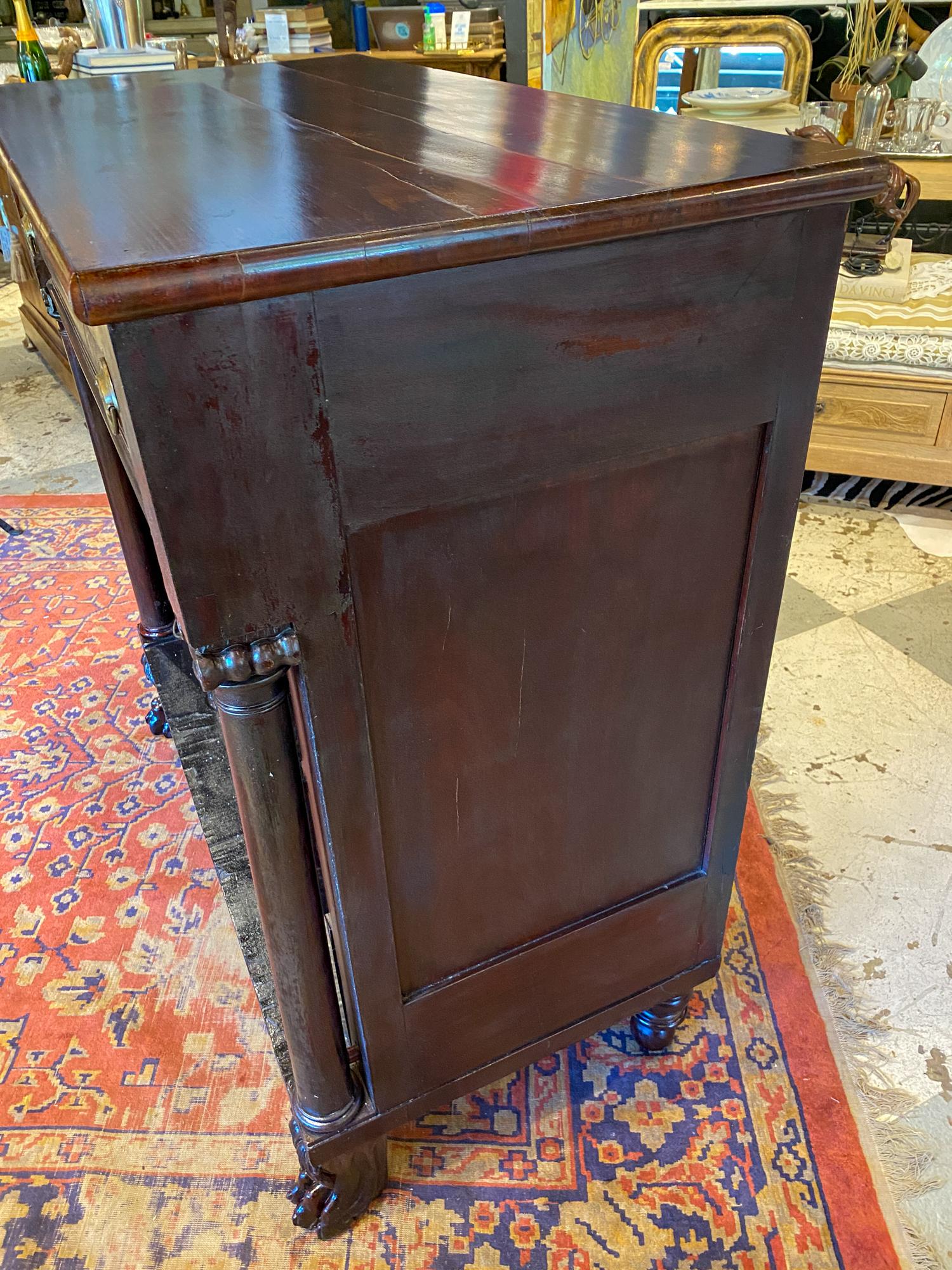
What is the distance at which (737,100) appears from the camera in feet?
8.83

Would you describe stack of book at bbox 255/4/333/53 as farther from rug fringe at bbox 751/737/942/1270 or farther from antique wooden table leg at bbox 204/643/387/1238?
antique wooden table leg at bbox 204/643/387/1238

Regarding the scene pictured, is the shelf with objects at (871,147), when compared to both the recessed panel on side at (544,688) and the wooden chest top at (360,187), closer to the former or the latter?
the wooden chest top at (360,187)

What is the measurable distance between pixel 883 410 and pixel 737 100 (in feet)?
3.64

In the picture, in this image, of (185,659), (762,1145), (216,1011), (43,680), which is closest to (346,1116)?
(216,1011)

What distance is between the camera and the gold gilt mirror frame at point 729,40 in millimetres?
2773

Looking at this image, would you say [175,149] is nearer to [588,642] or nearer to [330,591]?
[330,591]

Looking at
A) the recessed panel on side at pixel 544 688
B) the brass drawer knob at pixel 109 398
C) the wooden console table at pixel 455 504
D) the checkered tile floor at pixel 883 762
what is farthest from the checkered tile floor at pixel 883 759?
the brass drawer knob at pixel 109 398

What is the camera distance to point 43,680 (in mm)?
1916

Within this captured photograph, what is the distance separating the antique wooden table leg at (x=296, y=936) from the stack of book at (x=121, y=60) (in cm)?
267

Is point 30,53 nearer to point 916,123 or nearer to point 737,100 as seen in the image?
point 737,100

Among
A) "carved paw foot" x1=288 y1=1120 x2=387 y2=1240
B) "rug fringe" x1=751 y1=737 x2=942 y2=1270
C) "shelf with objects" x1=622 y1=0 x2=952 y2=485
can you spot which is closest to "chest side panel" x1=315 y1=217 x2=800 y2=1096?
"carved paw foot" x1=288 y1=1120 x2=387 y2=1240

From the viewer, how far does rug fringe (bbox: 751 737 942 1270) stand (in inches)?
42.0

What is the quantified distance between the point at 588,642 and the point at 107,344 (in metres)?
0.46

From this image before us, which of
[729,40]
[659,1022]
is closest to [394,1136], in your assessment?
[659,1022]
